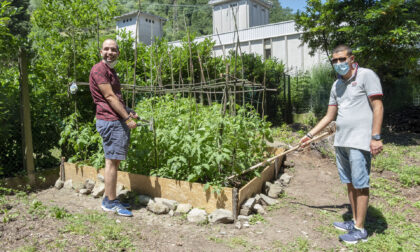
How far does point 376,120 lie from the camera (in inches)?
99.7

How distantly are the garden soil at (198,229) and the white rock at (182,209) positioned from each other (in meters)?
0.10

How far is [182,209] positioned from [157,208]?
282mm

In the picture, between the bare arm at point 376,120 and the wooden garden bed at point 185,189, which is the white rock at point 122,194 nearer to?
the wooden garden bed at point 185,189

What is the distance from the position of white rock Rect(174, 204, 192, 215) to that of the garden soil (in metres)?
0.10

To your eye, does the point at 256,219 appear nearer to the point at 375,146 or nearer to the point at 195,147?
the point at 195,147

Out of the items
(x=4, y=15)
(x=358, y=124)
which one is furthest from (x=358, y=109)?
(x=4, y=15)

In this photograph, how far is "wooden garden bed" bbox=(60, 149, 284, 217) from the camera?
10.5 ft

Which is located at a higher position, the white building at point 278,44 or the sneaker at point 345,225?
the white building at point 278,44

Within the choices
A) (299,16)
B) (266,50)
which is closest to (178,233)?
(299,16)

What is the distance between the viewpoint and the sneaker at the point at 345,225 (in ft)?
9.63

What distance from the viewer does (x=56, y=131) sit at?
4.55 meters

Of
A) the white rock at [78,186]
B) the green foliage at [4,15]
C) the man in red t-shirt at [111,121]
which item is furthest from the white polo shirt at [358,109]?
the green foliage at [4,15]

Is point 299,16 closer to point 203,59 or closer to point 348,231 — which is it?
point 203,59

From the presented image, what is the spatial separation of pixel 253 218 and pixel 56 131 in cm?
330
